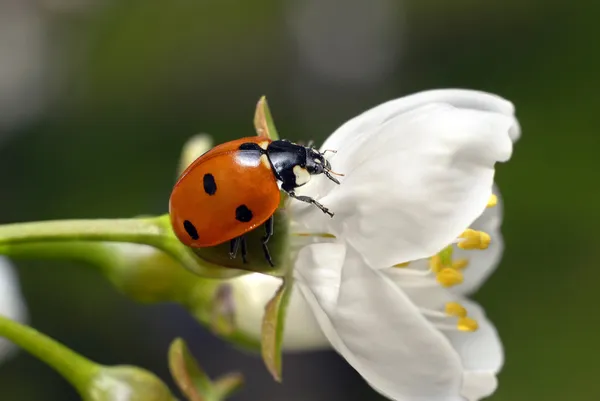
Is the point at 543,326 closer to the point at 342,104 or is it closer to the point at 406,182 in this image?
the point at 342,104

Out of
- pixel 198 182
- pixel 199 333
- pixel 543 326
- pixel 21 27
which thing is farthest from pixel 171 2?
pixel 198 182

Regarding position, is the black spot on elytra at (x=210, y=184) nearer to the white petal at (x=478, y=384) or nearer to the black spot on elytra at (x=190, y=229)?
the black spot on elytra at (x=190, y=229)

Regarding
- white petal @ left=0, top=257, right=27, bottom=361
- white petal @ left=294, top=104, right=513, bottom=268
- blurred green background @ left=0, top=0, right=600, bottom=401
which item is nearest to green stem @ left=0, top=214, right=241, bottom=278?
white petal @ left=294, top=104, right=513, bottom=268

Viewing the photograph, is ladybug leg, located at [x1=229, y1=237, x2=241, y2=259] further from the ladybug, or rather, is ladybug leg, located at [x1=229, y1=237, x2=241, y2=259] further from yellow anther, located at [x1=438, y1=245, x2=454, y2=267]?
yellow anther, located at [x1=438, y1=245, x2=454, y2=267]

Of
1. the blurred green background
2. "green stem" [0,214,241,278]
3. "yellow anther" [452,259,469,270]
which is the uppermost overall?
"green stem" [0,214,241,278]

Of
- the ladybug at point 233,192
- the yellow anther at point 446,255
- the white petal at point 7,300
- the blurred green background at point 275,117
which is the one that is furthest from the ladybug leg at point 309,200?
the blurred green background at point 275,117
